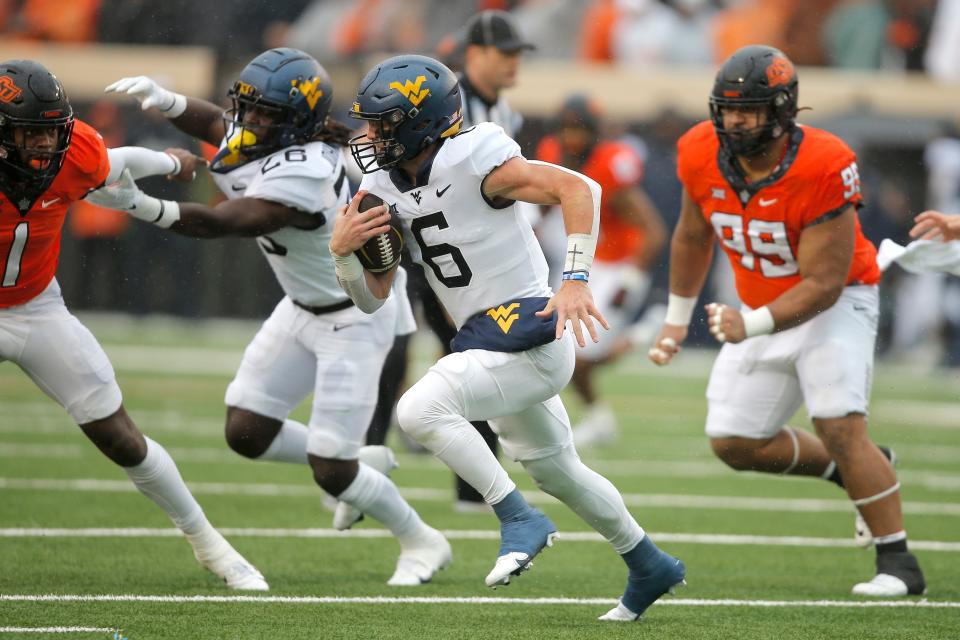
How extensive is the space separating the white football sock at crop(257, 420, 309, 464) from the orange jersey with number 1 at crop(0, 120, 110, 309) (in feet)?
3.66

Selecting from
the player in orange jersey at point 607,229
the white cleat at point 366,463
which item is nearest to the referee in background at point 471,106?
the white cleat at point 366,463

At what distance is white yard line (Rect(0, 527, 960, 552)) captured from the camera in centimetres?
589

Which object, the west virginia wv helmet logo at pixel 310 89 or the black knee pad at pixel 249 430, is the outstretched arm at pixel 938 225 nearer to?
the west virginia wv helmet logo at pixel 310 89

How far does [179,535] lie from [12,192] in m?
1.87

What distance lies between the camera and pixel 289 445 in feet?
18.3

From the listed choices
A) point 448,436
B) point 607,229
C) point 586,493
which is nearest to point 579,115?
point 607,229

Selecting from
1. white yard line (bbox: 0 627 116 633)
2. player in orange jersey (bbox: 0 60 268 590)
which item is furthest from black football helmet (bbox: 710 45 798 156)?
white yard line (bbox: 0 627 116 633)

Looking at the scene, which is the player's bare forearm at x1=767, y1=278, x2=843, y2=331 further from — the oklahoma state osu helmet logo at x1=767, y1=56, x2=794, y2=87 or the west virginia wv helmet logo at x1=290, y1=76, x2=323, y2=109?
the west virginia wv helmet logo at x1=290, y1=76, x2=323, y2=109

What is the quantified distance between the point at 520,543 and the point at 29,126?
1984mm

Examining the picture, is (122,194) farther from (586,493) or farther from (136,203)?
(586,493)

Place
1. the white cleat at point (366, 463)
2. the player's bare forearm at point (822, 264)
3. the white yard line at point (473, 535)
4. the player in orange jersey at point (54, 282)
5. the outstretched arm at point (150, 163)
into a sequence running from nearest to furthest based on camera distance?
the player in orange jersey at point (54, 282) → the outstretched arm at point (150, 163) → the player's bare forearm at point (822, 264) → the white cleat at point (366, 463) → the white yard line at point (473, 535)

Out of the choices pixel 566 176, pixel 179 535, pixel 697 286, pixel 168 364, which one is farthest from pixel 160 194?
pixel 566 176

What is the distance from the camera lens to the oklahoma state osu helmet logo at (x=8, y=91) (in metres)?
4.54

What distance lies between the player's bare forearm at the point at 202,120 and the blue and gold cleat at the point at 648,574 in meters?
2.29
